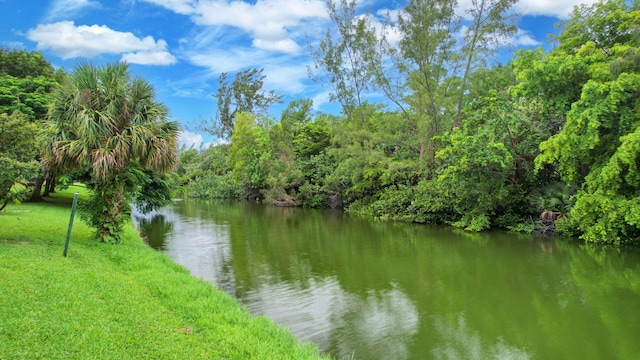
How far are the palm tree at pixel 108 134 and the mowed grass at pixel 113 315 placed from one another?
2377 millimetres

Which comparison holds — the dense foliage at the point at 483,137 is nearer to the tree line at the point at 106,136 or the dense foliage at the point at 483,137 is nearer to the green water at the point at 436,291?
the green water at the point at 436,291

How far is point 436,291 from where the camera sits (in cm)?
1002

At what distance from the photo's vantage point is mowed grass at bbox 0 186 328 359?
4.56m

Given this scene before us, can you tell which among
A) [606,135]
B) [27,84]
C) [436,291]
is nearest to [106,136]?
[436,291]

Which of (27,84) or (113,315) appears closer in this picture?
(113,315)

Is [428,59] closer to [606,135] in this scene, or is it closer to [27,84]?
[606,135]

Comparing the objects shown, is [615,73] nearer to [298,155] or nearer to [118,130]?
[118,130]

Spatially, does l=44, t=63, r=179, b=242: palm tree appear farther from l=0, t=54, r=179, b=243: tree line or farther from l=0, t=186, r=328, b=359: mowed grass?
l=0, t=186, r=328, b=359: mowed grass

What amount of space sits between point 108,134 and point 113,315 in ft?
21.9

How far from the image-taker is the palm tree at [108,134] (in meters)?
10.5

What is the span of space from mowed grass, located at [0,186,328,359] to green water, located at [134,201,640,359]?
1.63 m

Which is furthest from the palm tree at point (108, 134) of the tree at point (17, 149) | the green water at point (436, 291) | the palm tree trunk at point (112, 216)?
the green water at point (436, 291)

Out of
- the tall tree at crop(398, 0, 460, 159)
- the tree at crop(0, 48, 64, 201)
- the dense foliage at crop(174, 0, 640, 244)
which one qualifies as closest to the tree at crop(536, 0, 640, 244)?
the dense foliage at crop(174, 0, 640, 244)

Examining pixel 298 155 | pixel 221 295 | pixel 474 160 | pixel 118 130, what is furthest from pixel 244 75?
pixel 221 295
